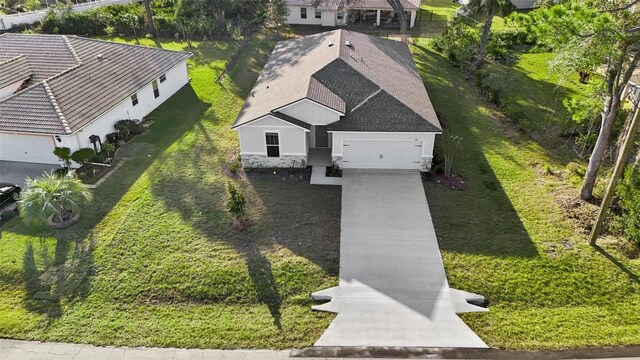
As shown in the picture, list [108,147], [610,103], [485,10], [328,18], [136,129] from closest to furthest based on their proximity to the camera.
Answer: [610,103] < [108,147] < [136,129] < [485,10] < [328,18]

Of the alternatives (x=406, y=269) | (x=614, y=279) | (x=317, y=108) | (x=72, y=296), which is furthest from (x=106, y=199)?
(x=614, y=279)

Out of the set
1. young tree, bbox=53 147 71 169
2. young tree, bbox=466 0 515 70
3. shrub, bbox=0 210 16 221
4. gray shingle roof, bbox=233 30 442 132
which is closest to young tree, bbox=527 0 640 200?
gray shingle roof, bbox=233 30 442 132

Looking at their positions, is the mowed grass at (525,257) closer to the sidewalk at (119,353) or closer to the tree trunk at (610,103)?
the tree trunk at (610,103)

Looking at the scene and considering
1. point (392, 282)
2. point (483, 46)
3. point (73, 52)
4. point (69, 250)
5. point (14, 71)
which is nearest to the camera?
point (392, 282)

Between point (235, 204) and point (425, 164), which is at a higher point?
point (235, 204)

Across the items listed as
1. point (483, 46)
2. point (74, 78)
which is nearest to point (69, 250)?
point (74, 78)

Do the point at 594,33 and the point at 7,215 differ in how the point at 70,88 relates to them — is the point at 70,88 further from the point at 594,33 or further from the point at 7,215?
the point at 594,33

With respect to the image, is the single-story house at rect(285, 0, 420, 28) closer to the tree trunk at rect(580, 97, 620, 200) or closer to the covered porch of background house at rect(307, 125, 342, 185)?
the covered porch of background house at rect(307, 125, 342, 185)

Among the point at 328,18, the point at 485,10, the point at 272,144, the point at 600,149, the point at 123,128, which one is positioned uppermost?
the point at 485,10
